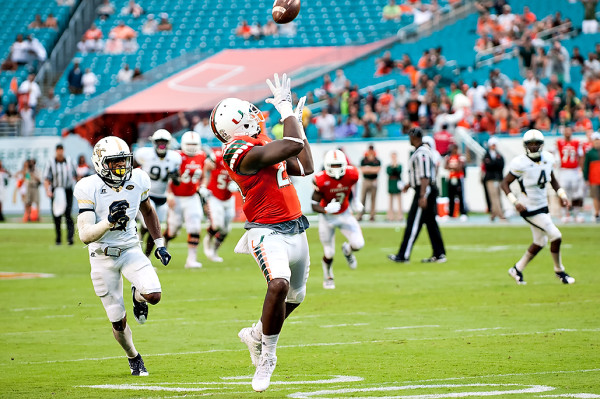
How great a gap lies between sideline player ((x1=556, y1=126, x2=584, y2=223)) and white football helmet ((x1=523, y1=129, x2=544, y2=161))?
10436 mm

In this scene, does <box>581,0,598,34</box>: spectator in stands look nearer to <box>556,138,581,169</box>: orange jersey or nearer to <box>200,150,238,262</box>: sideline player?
<box>556,138,581,169</box>: orange jersey

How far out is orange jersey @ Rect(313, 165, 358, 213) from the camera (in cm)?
1470

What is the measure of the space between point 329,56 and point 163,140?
57.6 ft

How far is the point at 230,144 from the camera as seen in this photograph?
732 centimetres

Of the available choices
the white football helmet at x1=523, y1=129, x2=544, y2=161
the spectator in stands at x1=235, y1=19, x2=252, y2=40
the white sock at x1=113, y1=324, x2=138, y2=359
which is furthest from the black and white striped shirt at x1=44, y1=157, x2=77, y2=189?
the spectator in stands at x1=235, y1=19, x2=252, y2=40

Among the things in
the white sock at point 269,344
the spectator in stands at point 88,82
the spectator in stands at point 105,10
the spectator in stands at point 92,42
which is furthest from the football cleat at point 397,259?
the spectator in stands at point 105,10

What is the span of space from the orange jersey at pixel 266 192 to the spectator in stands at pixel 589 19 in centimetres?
2388

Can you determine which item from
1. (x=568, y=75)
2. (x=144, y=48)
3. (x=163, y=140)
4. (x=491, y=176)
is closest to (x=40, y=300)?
(x=163, y=140)

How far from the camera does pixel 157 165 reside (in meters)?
16.5

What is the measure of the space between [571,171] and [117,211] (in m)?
A: 18.0

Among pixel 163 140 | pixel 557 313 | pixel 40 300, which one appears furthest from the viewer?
pixel 163 140

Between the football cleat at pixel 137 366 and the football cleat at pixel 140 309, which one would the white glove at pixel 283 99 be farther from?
the football cleat at pixel 137 366

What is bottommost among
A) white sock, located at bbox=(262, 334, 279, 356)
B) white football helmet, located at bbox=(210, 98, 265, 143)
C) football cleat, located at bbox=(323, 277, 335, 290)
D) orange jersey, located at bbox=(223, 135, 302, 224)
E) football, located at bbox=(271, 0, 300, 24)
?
football cleat, located at bbox=(323, 277, 335, 290)

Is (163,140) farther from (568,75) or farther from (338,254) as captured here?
(568,75)
